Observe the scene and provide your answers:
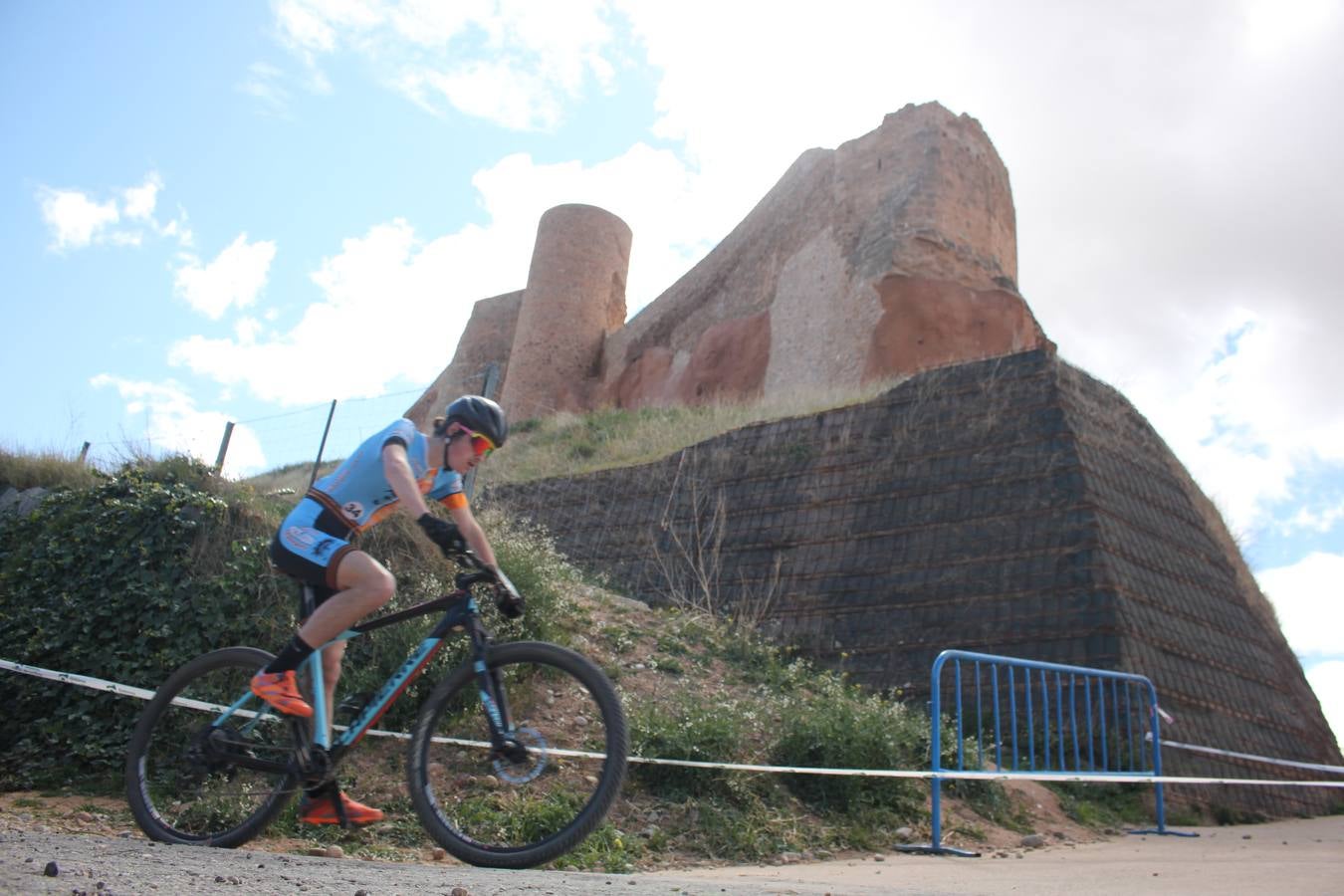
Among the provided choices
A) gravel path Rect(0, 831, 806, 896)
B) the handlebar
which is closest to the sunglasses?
the handlebar

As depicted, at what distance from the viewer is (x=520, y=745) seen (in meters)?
3.93

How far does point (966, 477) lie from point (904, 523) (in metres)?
0.73

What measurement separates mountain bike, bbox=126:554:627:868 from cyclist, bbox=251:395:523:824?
7 cm

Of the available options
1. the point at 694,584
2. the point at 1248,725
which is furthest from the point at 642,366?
the point at 1248,725

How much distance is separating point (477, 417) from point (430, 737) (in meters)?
1.12

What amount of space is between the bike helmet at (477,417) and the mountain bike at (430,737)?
0.50 meters

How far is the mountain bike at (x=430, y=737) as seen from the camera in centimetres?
382

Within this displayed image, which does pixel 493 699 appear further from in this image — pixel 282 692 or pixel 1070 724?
pixel 1070 724

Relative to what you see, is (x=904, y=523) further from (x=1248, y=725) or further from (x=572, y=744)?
(x=572, y=744)

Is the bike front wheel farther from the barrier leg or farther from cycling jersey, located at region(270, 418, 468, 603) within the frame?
the barrier leg

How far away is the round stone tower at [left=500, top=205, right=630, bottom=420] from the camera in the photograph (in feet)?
93.2

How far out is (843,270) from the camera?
21125 millimetres

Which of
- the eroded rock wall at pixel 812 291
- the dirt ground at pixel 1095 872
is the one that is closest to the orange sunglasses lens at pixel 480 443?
the dirt ground at pixel 1095 872

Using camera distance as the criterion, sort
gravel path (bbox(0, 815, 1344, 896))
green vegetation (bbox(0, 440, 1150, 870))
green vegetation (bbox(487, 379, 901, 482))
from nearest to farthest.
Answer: gravel path (bbox(0, 815, 1344, 896)), green vegetation (bbox(0, 440, 1150, 870)), green vegetation (bbox(487, 379, 901, 482))
